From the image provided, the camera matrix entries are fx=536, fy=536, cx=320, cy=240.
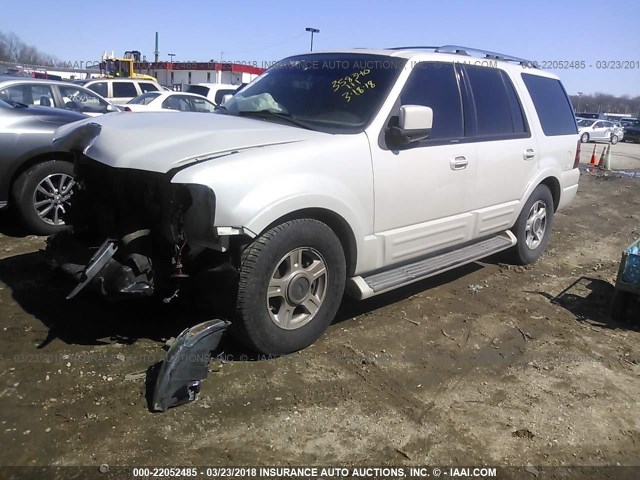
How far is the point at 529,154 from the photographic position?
5234mm

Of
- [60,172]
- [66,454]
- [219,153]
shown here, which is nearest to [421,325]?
[219,153]

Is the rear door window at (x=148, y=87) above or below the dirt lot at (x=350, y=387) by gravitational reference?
above

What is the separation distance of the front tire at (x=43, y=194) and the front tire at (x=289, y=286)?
2991mm

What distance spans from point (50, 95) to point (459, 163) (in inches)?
243

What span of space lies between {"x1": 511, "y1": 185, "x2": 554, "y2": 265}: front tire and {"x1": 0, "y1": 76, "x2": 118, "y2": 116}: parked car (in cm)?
590

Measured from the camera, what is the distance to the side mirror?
3.64 metres

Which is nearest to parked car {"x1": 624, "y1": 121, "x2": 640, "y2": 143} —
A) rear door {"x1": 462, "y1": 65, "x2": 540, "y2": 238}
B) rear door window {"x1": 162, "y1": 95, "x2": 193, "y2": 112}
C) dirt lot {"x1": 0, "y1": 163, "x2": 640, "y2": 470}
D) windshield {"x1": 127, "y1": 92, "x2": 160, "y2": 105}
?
rear door window {"x1": 162, "y1": 95, "x2": 193, "y2": 112}

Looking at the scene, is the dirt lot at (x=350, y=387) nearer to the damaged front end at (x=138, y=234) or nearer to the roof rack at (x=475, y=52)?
the damaged front end at (x=138, y=234)

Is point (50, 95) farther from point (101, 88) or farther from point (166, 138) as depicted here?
point (101, 88)

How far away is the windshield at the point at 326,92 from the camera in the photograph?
384 cm

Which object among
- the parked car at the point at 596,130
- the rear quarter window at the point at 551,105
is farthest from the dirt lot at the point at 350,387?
the parked car at the point at 596,130

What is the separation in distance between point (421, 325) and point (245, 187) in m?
1.95

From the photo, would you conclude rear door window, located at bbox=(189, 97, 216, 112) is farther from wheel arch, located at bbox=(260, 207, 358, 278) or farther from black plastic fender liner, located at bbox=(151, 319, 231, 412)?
black plastic fender liner, located at bbox=(151, 319, 231, 412)

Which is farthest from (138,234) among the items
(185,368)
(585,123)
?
(585,123)
